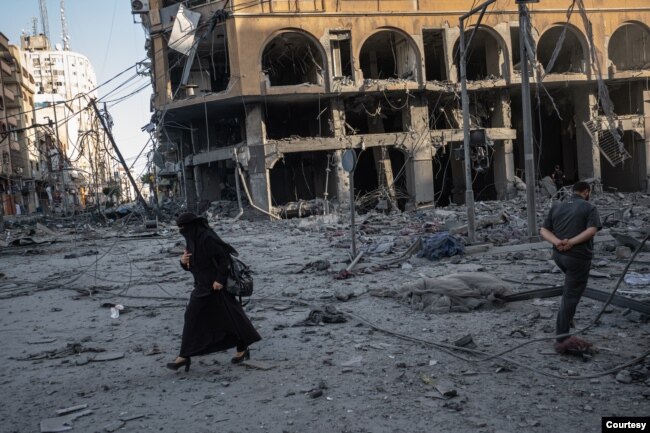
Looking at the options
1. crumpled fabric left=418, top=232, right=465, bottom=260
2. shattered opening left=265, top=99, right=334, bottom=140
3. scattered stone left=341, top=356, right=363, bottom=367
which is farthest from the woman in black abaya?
shattered opening left=265, top=99, right=334, bottom=140

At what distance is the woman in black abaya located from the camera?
5090mm

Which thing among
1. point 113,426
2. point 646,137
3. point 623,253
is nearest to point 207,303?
point 113,426

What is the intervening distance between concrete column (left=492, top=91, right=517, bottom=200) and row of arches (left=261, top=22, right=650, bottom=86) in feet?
5.68

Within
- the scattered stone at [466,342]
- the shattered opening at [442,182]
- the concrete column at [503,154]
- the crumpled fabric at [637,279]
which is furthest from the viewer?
the shattered opening at [442,182]

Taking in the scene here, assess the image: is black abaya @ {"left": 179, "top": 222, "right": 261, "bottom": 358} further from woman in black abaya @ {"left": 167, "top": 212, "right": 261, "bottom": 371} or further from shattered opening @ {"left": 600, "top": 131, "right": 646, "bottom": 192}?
shattered opening @ {"left": 600, "top": 131, "right": 646, "bottom": 192}

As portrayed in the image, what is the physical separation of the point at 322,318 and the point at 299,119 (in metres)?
26.8

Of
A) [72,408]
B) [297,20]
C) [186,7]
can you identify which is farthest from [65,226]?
[72,408]

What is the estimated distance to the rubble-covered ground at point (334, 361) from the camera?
13.3 ft

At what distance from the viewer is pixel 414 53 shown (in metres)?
27.1

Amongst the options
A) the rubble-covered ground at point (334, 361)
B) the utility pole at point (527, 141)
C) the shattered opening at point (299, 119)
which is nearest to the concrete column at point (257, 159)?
the shattered opening at point (299, 119)

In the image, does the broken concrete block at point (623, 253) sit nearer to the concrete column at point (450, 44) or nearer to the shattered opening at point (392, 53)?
the shattered opening at point (392, 53)

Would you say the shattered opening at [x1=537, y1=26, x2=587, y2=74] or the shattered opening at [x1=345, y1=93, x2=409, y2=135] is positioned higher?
the shattered opening at [x1=537, y1=26, x2=587, y2=74]

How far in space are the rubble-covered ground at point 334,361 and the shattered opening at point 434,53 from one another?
20052mm

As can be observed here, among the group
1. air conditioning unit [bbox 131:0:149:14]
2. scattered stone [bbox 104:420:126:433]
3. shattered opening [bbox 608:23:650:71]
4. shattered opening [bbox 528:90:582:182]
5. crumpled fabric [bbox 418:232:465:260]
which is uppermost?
air conditioning unit [bbox 131:0:149:14]
